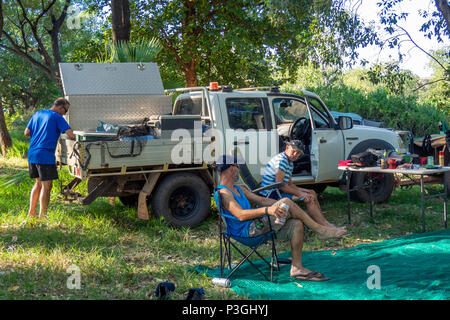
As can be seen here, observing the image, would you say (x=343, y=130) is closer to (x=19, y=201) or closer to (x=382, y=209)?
(x=382, y=209)

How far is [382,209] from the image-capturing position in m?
8.30

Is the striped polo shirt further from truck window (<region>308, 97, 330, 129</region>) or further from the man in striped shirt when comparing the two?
truck window (<region>308, 97, 330, 129</region>)

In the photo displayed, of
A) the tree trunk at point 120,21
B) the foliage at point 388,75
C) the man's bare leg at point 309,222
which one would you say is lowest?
the man's bare leg at point 309,222

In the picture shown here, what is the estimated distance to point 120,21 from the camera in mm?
11734

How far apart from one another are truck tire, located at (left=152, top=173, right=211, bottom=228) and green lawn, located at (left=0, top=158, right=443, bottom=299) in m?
0.17

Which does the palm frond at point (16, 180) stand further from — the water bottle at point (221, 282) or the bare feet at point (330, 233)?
the bare feet at point (330, 233)

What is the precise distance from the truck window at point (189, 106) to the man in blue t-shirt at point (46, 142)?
78.0 inches

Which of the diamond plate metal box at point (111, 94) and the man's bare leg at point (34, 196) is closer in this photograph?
the man's bare leg at point (34, 196)

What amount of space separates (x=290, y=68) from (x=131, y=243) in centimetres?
1225

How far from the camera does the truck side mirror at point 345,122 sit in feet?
25.9

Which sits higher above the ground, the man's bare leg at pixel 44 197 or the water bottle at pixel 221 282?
the man's bare leg at pixel 44 197

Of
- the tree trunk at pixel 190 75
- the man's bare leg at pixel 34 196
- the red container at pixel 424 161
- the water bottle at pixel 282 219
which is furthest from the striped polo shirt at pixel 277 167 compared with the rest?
the tree trunk at pixel 190 75

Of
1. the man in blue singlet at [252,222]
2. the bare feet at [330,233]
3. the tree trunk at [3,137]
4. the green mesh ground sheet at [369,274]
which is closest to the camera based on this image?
the green mesh ground sheet at [369,274]
